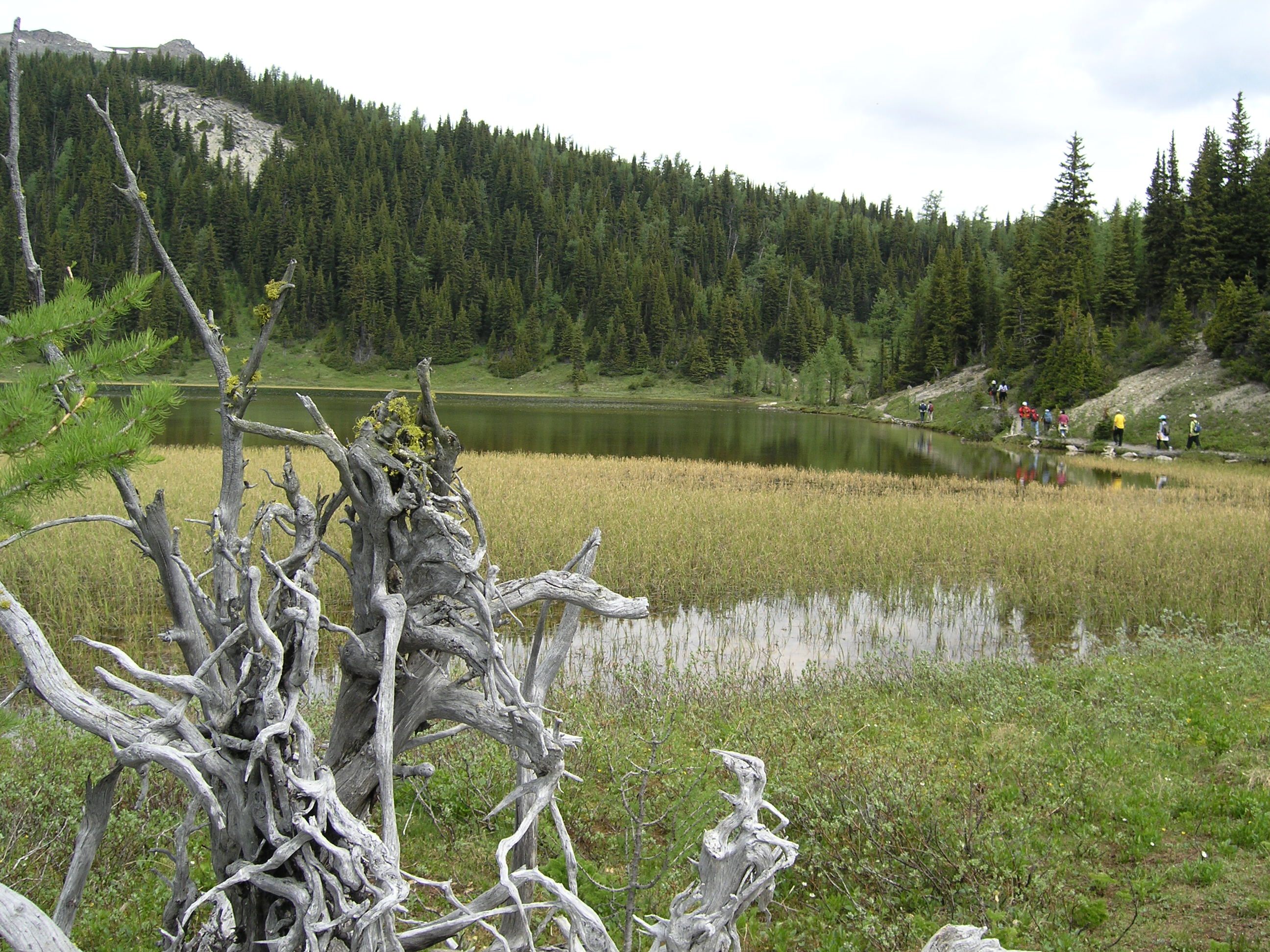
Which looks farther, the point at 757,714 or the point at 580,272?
the point at 580,272

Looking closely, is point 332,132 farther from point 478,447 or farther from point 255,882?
point 255,882

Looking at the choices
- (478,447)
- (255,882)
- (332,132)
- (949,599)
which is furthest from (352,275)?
(255,882)

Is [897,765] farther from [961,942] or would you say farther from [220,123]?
→ [220,123]

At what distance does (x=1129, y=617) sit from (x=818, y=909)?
1061 cm

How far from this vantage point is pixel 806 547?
55.3 feet

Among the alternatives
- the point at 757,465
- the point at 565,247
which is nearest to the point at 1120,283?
the point at 757,465

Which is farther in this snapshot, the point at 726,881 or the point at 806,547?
the point at 806,547

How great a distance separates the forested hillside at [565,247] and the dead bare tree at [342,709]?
59.6 metres

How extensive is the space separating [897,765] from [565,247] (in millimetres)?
148813

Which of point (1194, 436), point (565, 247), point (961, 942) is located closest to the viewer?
point (961, 942)

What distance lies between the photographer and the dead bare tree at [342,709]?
2.50 m

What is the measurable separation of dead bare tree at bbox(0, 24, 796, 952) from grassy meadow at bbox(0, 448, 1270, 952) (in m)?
0.76

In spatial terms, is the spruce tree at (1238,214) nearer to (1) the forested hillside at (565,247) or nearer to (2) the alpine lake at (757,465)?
(1) the forested hillside at (565,247)

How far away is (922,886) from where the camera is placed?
5.23m
